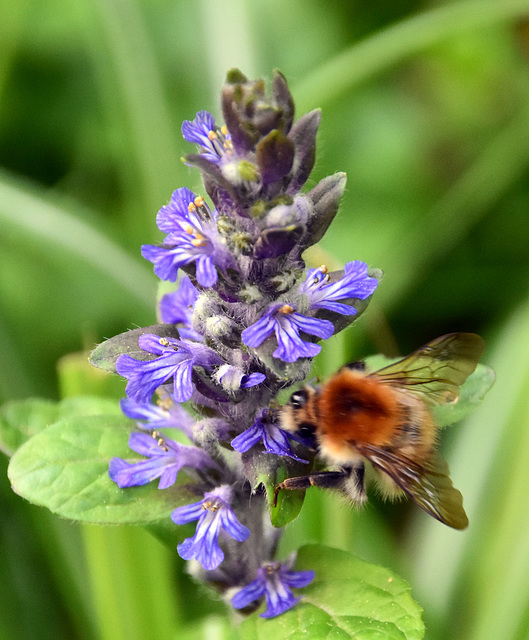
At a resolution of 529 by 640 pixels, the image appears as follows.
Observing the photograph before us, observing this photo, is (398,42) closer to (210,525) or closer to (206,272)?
(206,272)

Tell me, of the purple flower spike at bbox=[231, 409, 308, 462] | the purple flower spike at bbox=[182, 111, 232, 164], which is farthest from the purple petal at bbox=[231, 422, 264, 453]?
the purple flower spike at bbox=[182, 111, 232, 164]

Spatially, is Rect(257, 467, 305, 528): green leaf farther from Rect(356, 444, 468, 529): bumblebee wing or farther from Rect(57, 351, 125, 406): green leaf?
Rect(57, 351, 125, 406): green leaf

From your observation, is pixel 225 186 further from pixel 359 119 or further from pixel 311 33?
pixel 311 33

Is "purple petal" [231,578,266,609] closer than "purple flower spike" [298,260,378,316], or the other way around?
"purple flower spike" [298,260,378,316]

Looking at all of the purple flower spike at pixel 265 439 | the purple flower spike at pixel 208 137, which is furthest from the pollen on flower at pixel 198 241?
the purple flower spike at pixel 265 439

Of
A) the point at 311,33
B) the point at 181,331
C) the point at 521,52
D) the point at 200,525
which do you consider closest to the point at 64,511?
the point at 200,525

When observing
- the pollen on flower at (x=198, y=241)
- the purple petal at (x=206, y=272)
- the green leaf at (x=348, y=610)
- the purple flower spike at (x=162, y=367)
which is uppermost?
the pollen on flower at (x=198, y=241)

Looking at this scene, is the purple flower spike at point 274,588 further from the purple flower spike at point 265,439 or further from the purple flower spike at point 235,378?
the purple flower spike at point 235,378
